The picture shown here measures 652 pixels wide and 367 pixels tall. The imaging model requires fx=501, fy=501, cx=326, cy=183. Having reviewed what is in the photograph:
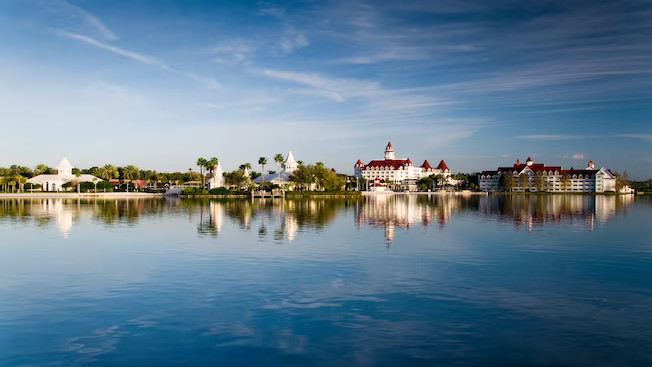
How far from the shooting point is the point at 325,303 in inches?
725

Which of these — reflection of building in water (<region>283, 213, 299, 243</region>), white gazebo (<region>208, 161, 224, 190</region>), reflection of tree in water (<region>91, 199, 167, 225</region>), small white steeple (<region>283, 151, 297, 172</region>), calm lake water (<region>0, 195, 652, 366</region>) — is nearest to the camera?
calm lake water (<region>0, 195, 652, 366</region>)

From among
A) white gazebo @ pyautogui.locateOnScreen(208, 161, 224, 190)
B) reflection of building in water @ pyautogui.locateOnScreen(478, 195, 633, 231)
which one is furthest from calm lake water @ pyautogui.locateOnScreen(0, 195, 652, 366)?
white gazebo @ pyautogui.locateOnScreen(208, 161, 224, 190)

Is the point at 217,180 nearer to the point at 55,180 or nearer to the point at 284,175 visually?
the point at 284,175

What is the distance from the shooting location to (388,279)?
2272cm

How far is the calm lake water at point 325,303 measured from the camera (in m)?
13.5

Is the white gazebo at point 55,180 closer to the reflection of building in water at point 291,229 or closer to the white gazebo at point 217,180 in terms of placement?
the white gazebo at point 217,180

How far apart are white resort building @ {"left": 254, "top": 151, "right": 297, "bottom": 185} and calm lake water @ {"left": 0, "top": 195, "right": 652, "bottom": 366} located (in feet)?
452

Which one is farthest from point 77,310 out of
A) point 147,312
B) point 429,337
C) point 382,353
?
point 429,337

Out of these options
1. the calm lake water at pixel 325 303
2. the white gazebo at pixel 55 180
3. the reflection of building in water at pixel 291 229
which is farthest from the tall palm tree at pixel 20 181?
the calm lake water at pixel 325 303

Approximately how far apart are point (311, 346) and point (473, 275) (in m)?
12.3

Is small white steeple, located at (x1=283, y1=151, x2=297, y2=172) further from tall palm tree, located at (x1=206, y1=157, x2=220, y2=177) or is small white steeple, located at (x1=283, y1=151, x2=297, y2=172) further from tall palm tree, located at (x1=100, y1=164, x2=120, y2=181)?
tall palm tree, located at (x1=100, y1=164, x2=120, y2=181)

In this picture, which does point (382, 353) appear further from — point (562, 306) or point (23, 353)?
point (23, 353)

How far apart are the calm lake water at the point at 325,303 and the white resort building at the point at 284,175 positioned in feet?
452

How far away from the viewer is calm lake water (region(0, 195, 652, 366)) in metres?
13.5
